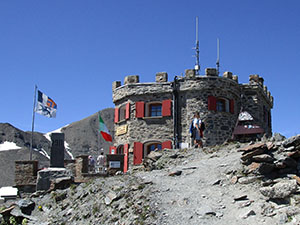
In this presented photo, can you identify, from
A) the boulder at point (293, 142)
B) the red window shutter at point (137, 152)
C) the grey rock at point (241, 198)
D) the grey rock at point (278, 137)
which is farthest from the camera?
the red window shutter at point (137, 152)

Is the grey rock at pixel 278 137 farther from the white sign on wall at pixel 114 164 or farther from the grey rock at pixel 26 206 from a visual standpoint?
the white sign on wall at pixel 114 164

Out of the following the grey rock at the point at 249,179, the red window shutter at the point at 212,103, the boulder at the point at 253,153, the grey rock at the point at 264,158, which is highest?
the red window shutter at the point at 212,103

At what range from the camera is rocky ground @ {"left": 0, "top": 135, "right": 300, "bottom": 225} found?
10609mm

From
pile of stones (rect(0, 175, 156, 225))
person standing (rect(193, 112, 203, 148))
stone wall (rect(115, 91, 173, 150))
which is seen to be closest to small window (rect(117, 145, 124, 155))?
stone wall (rect(115, 91, 173, 150))

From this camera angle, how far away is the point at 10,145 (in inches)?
2255

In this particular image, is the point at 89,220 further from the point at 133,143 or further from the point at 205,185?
the point at 133,143

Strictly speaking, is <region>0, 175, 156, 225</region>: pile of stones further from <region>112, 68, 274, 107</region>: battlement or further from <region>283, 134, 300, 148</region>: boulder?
<region>112, 68, 274, 107</region>: battlement

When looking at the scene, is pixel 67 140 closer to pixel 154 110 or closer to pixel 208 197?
pixel 154 110

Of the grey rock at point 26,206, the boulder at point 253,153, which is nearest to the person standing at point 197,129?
the boulder at point 253,153

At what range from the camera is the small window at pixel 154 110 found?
29188 millimetres

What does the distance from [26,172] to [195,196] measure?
10453 millimetres

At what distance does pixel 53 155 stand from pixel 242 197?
9570 mm

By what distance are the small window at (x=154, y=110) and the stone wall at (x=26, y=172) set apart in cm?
1080

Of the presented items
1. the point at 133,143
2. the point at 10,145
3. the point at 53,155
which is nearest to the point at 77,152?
the point at 10,145
